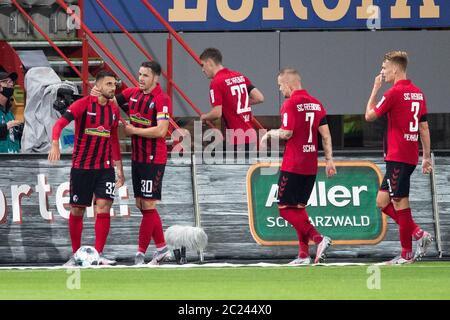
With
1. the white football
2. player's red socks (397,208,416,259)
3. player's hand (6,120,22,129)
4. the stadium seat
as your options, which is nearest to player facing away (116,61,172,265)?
the white football

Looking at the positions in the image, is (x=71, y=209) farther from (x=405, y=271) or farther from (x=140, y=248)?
(x=405, y=271)

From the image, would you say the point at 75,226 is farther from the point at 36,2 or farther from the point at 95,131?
the point at 36,2

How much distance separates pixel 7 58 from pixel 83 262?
522 cm

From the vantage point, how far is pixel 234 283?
463 inches

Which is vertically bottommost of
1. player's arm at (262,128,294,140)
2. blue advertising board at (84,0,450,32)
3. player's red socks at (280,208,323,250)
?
player's red socks at (280,208,323,250)

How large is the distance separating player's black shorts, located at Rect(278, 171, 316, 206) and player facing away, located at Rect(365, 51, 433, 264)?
797 mm

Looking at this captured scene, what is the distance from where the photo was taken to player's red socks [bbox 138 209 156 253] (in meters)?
14.3

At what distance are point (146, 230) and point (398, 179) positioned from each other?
271 centimetres

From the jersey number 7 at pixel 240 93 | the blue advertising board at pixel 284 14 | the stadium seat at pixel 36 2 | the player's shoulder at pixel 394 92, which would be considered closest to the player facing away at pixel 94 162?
the jersey number 7 at pixel 240 93

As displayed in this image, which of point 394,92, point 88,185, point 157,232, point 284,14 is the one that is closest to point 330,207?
point 394,92

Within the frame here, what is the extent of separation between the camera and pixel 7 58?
1822 cm

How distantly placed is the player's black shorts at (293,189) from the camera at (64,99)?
351cm

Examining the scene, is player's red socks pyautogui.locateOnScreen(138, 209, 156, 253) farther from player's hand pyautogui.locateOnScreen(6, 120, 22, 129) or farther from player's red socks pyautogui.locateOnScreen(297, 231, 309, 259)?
player's hand pyautogui.locateOnScreen(6, 120, 22, 129)
